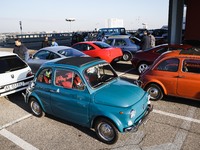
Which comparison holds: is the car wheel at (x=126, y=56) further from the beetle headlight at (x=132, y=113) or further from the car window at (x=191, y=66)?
the beetle headlight at (x=132, y=113)

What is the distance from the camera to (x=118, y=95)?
4.13 metres

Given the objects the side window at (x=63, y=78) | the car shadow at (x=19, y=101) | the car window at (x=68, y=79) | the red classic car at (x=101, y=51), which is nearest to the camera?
the car window at (x=68, y=79)

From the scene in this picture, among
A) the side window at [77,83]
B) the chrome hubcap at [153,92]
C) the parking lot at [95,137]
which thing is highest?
the side window at [77,83]

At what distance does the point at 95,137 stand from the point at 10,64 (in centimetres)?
417

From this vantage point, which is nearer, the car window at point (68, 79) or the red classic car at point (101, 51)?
the car window at point (68, 79)

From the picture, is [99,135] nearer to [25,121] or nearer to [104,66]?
[104,66]

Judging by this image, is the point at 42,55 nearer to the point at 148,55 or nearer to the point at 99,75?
the point at 148,55

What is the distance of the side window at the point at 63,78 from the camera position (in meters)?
4.56

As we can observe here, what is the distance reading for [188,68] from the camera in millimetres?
5574

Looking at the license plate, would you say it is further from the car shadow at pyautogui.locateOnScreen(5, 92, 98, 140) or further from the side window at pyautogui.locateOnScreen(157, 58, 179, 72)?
the side window at pyautogui.locateOnScreen(157, 58, 179, 72)

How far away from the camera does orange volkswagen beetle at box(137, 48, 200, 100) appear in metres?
5.41

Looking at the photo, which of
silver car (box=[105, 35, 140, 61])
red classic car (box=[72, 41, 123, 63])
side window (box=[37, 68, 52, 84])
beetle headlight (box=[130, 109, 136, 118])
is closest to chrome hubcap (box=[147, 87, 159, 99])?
beetle headlight (box=[130, 109, 136, 118])

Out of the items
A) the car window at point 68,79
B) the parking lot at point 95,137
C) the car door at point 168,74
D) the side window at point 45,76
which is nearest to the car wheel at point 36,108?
the parking lot at point 95,137

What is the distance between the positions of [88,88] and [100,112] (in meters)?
0.59
